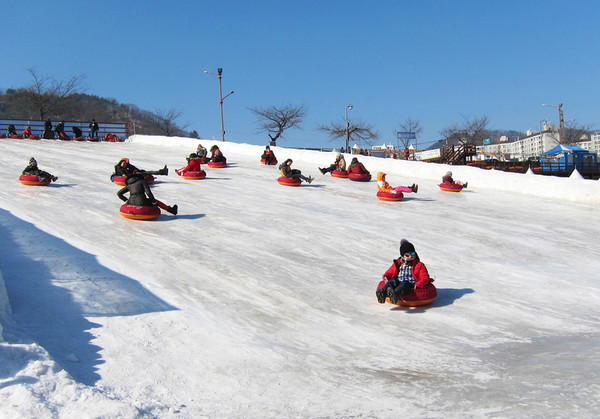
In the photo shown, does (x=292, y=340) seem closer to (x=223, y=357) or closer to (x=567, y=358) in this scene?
(x=223, y=357)

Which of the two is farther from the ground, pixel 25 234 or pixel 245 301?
pixel 25 234

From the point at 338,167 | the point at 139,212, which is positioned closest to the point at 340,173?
the point at 338,167

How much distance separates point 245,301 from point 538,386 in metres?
3.63

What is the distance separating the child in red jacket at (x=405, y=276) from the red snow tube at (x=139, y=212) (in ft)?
18.9

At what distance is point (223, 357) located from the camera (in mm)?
5090

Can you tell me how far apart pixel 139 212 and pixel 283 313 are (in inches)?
219

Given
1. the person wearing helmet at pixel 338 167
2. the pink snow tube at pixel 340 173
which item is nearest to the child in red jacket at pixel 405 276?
the pink snow tube at pixel 340 173

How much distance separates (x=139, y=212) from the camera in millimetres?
11008

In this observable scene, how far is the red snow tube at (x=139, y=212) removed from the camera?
36.1 feet

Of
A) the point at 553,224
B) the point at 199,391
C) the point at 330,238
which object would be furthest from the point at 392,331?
the point at 553,224

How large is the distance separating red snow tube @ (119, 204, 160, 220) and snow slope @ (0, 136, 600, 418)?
0.58 feet

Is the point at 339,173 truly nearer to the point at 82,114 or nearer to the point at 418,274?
the point at 418,274

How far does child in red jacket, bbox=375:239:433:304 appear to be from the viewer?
22.2 ft

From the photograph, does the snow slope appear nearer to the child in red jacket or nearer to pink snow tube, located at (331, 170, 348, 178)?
the child in red jacket
